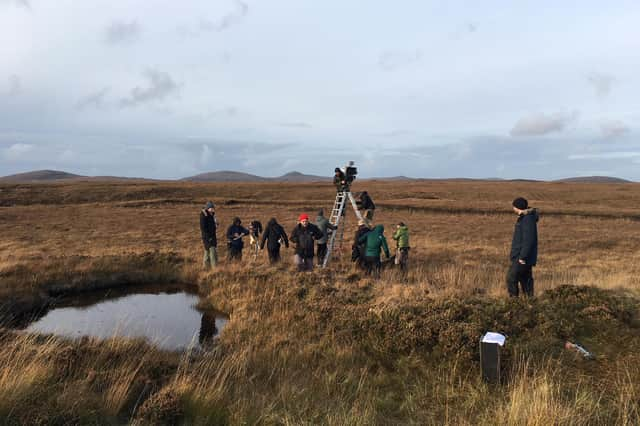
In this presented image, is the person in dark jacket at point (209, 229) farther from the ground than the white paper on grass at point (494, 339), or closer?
farther from the ground

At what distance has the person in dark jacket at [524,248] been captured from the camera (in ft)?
25.4

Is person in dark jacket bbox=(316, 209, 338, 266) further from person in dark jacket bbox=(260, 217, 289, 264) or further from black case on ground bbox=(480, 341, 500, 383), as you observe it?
black case on ground bbox=(480, 341, 500, 383)

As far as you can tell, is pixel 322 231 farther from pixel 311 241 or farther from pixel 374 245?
pixel 374 245

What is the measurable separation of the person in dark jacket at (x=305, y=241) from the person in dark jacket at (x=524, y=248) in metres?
5.50

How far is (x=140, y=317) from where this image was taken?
930 centimetres

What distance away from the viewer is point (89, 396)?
4176 mm

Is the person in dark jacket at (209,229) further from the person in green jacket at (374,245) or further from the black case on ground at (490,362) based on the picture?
the black case on ground at (490,362)

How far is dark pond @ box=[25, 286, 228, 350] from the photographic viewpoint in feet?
26.0

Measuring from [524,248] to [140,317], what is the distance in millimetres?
8738

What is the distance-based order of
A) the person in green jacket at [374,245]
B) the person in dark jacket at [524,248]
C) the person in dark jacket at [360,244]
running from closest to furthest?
the person in dark jacket at [524,248]
the person in green jacket at [374,245]
the person in dark jacket at [360,244]

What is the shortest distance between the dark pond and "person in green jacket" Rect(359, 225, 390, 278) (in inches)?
175

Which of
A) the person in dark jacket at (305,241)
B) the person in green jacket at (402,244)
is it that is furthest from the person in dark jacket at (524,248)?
the person in dark jacket at (305,241)

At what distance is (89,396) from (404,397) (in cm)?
373

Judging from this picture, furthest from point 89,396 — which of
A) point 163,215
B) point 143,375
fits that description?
point 163,215
